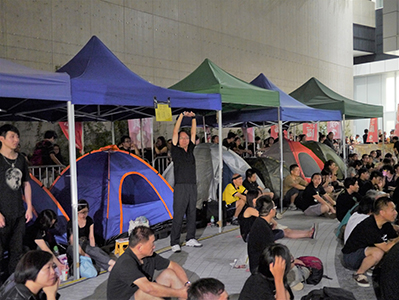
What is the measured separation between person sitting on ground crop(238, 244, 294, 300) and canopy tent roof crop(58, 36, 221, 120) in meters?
3.34

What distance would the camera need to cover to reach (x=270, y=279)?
12.3 ft

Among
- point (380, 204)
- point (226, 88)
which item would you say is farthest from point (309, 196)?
point (380, 204)

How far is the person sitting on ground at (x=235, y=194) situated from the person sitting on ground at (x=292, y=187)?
7.61 feet

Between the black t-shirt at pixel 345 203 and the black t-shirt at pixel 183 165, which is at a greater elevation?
the black t-shirt at pixel 183 165

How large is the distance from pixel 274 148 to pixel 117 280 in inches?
377

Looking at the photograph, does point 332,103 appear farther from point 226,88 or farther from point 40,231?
point 40,231

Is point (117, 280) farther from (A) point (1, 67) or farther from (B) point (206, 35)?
(B) point (206, 35)

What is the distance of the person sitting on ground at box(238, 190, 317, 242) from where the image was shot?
643cm

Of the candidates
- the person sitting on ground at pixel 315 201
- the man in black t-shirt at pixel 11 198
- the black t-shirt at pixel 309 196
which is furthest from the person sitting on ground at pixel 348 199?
the man in black t-shirt at pixel 11 198

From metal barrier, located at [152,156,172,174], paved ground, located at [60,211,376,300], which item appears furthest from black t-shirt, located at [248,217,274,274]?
metal barrier, located at [152,156,172,174]

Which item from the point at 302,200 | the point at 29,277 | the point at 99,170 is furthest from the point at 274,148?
the point at 29,277

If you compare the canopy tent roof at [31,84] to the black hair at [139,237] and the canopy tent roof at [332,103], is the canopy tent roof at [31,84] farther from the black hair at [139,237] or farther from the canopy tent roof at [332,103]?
the canopy tent roof at [332,103]

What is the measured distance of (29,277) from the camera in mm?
3119

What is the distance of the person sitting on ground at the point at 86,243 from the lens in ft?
20.4
